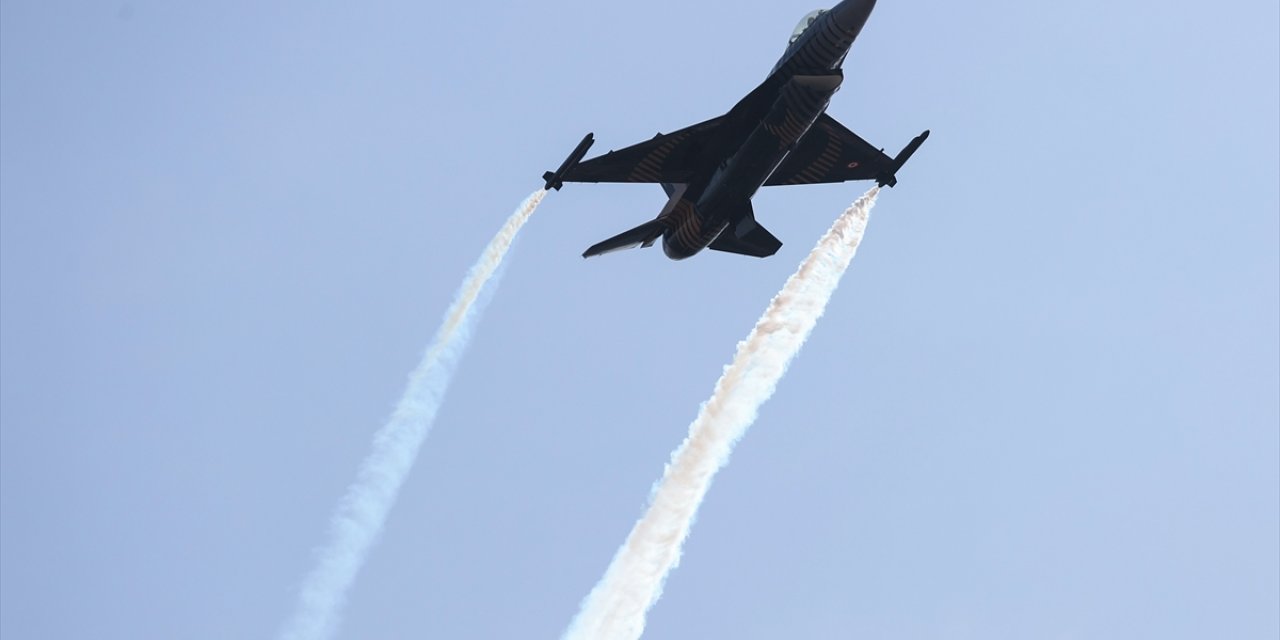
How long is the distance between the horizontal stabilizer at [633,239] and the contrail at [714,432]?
5596 millimetres

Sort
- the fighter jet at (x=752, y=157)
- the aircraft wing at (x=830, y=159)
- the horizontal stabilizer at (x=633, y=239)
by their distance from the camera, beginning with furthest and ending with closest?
the aircraft wing at (x=830, y=159) → the horizontal stabilizer at (x=633, y=239) → the fighter jet at (x=752, y=157)

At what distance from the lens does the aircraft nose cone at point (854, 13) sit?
189ft

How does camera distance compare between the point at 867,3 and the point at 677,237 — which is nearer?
the point at 867,3

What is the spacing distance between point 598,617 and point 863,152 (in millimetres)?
19613

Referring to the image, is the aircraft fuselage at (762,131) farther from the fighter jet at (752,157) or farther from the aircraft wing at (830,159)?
the aircraft wing at (830,159)

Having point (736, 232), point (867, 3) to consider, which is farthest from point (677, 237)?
point (867, 3)

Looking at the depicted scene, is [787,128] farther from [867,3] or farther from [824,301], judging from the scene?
[824,301]

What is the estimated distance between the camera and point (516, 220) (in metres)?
64.8

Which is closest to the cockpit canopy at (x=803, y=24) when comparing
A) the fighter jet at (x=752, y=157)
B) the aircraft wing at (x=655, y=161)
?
the fighter jet at (x=752, y=157)

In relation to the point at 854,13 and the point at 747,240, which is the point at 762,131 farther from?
the point at 747,240

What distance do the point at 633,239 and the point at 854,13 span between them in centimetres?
1172

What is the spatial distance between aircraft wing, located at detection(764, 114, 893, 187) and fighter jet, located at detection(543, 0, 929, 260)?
4cm

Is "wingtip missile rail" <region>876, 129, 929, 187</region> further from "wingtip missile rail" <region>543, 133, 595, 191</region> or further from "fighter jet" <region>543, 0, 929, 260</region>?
"wingtip missile rail" <region>543, 133, 595, 191</region>

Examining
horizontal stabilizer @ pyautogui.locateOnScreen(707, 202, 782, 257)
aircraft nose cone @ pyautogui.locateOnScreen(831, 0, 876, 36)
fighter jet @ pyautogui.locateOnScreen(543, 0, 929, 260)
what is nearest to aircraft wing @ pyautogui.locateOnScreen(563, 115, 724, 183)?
fighter jet @ pyautogui.locateOnScreen(543, 0, 929, 260)
